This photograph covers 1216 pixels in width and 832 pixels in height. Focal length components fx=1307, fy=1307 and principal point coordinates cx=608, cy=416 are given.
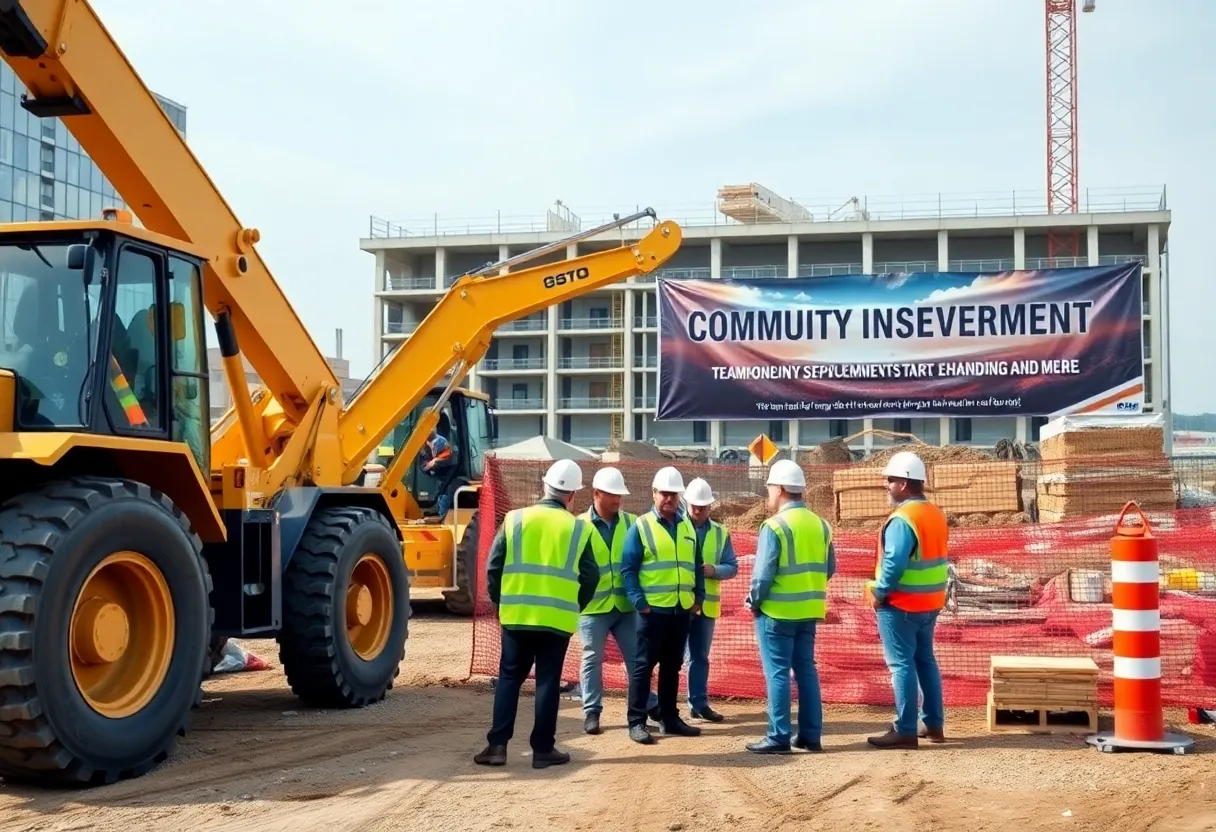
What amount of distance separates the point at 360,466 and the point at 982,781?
19.1ft

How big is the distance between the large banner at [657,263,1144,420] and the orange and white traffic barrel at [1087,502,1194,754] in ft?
67.6

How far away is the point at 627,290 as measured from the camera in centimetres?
6794

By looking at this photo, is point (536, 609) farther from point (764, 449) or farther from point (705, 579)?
point (764, 449)

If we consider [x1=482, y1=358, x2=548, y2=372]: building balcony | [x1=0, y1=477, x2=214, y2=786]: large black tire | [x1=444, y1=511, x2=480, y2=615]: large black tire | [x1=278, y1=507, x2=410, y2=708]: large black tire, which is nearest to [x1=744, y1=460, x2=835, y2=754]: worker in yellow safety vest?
[x1=278, y1=507, x2=410, y2=708]: large black tire

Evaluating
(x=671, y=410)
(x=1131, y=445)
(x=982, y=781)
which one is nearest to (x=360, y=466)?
(x=982, y=781)

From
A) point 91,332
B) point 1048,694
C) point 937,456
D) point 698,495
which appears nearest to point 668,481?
point 698,495

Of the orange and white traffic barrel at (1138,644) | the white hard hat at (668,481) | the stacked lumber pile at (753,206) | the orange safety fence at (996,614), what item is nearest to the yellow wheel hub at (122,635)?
the white hard hat at (668,481)

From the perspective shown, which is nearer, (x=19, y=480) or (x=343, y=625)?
(x=19, y=480)

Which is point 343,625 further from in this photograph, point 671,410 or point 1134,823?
point 671,410

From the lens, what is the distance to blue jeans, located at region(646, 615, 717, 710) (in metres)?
9.55

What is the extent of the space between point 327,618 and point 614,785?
2.88m

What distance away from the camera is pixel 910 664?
8.36 meters

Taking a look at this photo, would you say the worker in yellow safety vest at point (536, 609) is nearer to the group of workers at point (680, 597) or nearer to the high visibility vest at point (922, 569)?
the group of workers at point (680, 597)

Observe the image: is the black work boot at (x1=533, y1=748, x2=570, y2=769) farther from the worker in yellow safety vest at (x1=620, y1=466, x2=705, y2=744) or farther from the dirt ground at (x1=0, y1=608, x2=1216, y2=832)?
the worker in yellow safety vest at (x1=620, y1=466, x2=705, y2=744)
